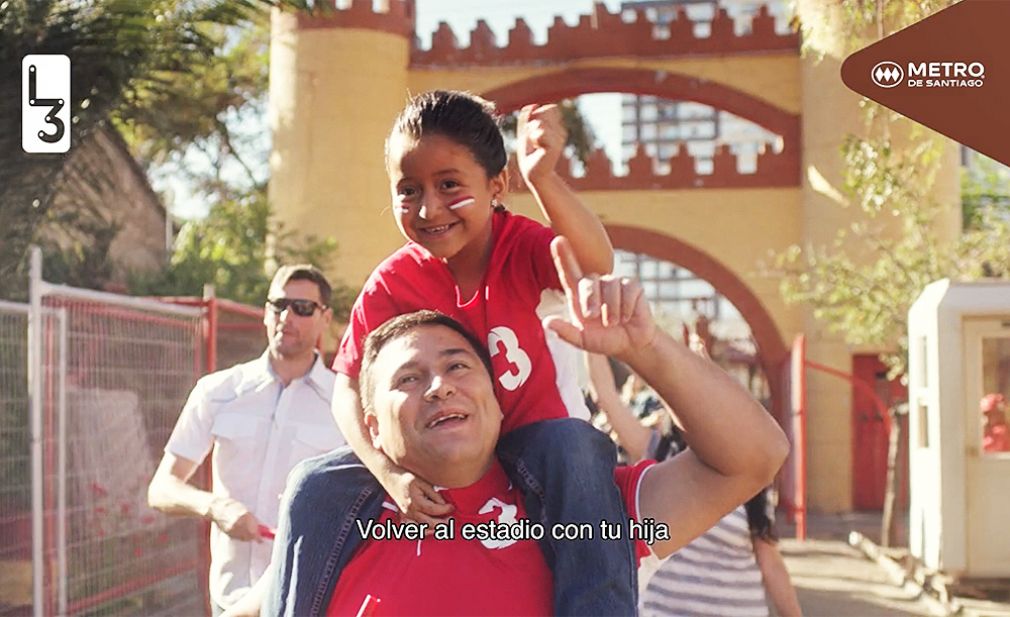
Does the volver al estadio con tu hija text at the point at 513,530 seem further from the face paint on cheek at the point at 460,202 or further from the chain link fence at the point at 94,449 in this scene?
the chain link fence at the point at 94,449

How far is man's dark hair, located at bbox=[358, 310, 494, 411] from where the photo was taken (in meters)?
2.50

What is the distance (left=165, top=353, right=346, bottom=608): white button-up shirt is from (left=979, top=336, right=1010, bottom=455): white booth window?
6218mm

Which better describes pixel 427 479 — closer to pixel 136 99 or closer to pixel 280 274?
pixel 280 274

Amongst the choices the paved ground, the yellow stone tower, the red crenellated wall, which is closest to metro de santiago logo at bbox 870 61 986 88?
the paved ground

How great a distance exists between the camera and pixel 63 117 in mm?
5512

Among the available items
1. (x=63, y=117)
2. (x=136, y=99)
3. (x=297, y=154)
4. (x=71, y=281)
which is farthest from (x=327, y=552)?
(x=297, y=154)

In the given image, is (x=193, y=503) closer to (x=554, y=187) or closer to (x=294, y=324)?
(x=294, y=324)

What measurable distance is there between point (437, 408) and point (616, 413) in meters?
2.56

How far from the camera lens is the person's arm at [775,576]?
4.46m

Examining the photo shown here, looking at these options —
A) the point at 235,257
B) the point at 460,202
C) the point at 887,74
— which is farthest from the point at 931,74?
the point at 235,257

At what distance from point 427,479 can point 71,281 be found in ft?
32.6

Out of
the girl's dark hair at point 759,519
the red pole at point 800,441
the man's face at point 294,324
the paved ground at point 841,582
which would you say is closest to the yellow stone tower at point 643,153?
the paved ground at point 841,582

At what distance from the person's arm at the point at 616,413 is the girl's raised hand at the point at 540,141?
2.26 metres

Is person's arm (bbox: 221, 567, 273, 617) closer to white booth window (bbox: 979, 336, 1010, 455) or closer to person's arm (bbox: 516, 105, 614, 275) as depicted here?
person's arm (bbox: 516, 105, 614, 275)
